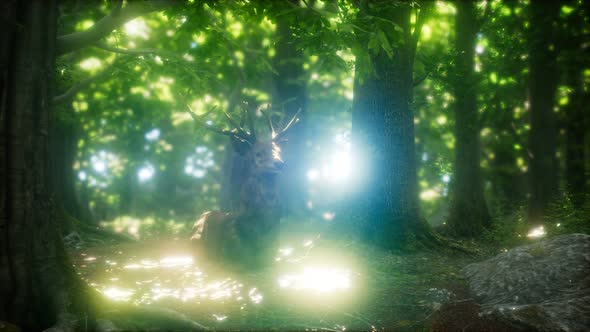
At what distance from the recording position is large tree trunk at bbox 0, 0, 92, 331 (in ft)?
15.5

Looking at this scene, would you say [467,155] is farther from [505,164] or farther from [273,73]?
[505,164]

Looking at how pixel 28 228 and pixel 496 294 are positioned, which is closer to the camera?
pixel 28 228

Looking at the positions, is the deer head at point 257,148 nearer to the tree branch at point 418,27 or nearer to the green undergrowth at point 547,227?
the tree branch at point 418,27

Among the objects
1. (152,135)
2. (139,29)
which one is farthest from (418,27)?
(152,135)

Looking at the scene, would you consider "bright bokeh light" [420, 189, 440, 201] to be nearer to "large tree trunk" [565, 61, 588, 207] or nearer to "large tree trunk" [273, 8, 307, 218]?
"large tree trunk" [565, 61, 588, 207]

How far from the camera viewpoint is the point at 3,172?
471cm

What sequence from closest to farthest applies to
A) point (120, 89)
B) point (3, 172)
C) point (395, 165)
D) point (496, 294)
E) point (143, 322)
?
point (3, 172)
point (143, 322)
point (496, 294)
point (395, 165)
point (120, 89)

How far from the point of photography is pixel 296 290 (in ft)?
21.0

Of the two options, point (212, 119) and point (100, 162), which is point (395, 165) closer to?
point (212, 119)

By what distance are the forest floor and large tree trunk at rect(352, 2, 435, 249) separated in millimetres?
610

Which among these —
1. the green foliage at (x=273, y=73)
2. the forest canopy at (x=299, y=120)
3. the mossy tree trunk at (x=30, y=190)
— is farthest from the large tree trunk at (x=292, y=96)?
the mossy tree trunk at (x=30, y=190)

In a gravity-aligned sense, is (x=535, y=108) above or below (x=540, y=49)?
below

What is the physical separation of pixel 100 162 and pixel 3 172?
3366cm

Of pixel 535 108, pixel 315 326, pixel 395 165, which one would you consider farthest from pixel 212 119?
pixel 535 108
